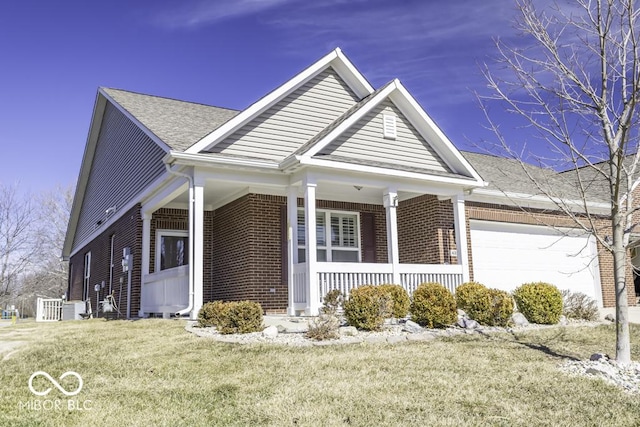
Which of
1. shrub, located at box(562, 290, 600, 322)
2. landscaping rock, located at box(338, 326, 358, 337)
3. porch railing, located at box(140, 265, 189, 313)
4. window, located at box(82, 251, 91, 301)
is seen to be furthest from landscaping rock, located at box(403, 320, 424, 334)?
window, located at box(82, 251, 91, 301)

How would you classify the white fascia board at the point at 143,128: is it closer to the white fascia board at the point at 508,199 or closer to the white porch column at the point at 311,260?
the white porch column at the point at 311,260

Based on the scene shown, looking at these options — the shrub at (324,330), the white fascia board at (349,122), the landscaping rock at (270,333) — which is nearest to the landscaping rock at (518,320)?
the shrub at (324,330)

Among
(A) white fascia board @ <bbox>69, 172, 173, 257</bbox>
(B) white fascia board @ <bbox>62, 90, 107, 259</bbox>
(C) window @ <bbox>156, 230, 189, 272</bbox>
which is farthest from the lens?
(B) white fascia board @ <bbox>62, 90, 107, 259</bbox>

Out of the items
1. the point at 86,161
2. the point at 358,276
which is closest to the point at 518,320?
the point at 358,276

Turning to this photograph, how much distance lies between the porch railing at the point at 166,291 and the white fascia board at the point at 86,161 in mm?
7884

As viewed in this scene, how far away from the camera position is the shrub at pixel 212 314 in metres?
9.00

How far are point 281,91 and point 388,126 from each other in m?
2.61

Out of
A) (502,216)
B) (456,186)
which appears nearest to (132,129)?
(456,186)

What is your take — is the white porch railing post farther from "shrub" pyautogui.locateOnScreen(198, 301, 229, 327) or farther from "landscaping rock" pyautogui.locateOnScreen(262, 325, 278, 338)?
"landscaping rock" pyautogui.locateOnScreen(262, 325, 278, 338)

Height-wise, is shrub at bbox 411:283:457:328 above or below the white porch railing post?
below

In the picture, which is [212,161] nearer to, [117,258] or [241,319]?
[241,319]

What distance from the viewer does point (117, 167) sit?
1730 cm

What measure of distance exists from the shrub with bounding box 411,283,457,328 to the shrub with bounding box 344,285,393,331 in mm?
546

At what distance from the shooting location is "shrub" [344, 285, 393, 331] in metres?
8.52
